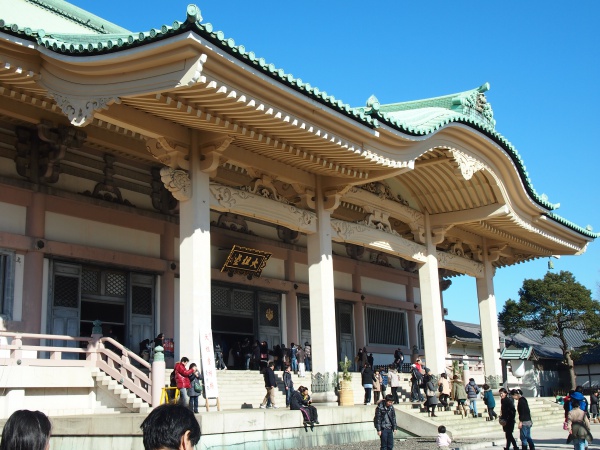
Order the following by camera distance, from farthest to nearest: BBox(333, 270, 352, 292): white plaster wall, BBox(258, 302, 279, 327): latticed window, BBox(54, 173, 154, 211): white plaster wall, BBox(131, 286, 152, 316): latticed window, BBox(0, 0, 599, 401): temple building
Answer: BBox(333, 270, 352, 292): white plaster wall
BBox(258, 302, 279, 327): latticed window
BBox(131, 286, 152, 316): latticed window
BBox(54, 173, 154, 211): white plaster wall
BBox(0, 0, 599, 401): temple building

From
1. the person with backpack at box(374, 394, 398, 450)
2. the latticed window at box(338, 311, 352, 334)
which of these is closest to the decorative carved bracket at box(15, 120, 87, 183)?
the person with backpack at box(374, 394, 398, 450)

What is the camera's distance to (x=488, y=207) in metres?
20.1

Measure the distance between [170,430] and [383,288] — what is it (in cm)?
2317

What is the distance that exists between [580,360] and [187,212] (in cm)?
3495

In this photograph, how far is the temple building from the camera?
Result: 36.6ft

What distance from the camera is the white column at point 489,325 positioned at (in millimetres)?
23172

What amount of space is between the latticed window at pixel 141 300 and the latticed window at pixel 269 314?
4.16m

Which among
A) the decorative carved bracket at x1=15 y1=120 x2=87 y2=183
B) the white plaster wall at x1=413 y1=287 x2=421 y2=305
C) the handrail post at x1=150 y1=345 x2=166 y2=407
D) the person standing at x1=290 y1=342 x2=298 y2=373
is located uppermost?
the decorative carved bracket at x1=15 y1=120 x2=87 y2=183

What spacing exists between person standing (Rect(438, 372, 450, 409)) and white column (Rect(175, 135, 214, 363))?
26.5 feet

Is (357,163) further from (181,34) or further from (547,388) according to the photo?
(547,388)

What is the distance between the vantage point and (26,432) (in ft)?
9.64

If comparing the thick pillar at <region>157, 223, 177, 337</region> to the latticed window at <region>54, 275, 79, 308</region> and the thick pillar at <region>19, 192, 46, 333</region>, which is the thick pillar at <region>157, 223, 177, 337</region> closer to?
the latticed window at <region>54, 275, 79, 308</region>

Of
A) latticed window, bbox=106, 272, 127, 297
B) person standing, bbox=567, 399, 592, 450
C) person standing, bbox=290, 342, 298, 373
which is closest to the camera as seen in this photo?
person standing, bbox=567, 399, 592, 450

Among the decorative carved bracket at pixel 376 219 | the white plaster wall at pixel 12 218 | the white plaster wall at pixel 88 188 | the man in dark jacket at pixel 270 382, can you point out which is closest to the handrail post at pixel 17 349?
the white plaster wall at pixel 12 218
